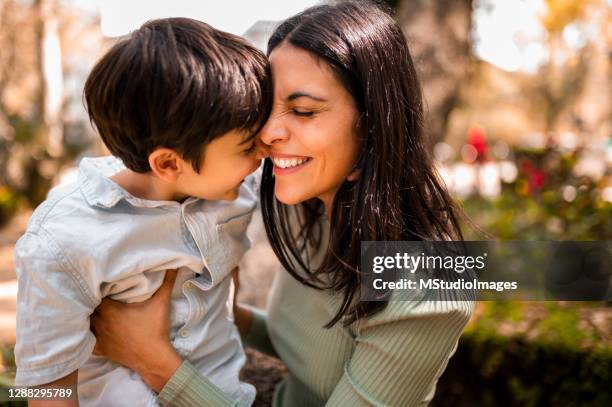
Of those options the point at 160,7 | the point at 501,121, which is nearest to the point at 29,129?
the point at 160,7

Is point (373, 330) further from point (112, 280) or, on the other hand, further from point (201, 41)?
point (201, 41)

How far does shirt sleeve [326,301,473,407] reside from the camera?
5.12 ft

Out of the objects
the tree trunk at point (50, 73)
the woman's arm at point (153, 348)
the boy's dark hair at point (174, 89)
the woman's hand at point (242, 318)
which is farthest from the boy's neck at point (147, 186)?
the tree trunk at point (50, 73)

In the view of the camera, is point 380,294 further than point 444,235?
No

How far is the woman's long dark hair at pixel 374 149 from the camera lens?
5.39 ft

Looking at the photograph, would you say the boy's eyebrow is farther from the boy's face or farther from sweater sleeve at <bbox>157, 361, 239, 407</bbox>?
sweater sleeve at <bbox>157, 361, 239, 407</bbox>

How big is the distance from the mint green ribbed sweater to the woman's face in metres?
0.38

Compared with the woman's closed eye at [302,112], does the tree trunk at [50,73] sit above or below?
below

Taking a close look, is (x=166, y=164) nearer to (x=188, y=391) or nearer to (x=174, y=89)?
(x=174, y=89)

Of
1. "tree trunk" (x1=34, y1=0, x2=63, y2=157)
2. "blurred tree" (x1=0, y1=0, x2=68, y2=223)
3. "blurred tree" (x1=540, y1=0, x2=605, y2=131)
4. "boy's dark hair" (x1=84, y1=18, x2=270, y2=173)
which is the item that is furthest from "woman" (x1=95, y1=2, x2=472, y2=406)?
"blurred tree" (x1=540, y1=0, x2=605, y2=131)

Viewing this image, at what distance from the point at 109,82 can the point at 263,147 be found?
0.45 m

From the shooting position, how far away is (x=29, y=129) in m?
10.7

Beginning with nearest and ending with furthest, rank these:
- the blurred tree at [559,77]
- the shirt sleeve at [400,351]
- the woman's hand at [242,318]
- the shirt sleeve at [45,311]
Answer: the shirt sleeve at [45,311] → the shirt sleeve at [400,351] → the woman's hand at [242,318] → the blurred tree at [559,77]

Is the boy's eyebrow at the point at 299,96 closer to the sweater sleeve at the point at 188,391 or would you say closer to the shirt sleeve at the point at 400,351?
the shirt sleeve at the point at 400,351
